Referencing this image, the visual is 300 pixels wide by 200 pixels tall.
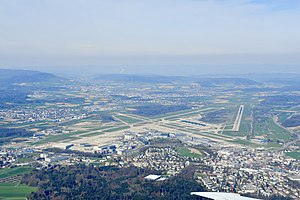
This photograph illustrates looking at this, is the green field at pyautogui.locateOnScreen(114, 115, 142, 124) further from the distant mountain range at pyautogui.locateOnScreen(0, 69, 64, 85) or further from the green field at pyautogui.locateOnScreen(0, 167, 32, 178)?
the distant mountain range at pyautogui.locateOnScreen(0, 69, 64, 85)

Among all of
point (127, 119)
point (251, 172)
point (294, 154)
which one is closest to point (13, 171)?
point (251, 172)

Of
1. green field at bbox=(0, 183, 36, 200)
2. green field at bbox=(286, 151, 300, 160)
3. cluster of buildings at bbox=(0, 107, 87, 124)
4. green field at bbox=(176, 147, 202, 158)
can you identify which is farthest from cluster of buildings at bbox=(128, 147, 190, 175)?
cluster of buildings at bbox=(0, 107, 87, 124)

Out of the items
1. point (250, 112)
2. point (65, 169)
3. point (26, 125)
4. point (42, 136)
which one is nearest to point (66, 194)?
point (65, 169)

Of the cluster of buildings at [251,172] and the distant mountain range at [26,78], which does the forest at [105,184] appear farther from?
the distant mountain range at [26,78]

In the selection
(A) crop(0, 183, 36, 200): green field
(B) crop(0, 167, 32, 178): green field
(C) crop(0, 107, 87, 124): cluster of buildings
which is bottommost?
(C) crop(0, 107, 87, 124): cluster of buildings

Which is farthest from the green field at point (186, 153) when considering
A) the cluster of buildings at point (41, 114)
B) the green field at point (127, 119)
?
the cluster of buildings at point (41, 114)

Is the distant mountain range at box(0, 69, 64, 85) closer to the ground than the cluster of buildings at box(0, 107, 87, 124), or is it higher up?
higher up
